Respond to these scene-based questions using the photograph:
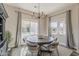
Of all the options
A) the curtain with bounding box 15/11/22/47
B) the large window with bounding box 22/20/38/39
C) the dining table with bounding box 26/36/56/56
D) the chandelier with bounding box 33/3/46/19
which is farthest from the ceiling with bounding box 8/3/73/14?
the dining table with bounding box 26/36/56/56

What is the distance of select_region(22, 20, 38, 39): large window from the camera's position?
6.54 ft

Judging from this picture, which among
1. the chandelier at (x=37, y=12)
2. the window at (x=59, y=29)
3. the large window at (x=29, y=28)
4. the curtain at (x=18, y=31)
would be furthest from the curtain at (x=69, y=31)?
the curtain at (x=18, y=31)

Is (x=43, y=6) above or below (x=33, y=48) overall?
above

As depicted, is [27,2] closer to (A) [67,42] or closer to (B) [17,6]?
(B) [17,6]

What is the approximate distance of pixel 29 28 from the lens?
203 cm

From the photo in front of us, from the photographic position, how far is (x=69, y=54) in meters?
1.95

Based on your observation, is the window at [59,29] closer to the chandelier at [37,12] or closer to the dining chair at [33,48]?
the chandelier at [37,12]

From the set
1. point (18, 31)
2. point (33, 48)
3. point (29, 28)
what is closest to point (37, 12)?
point (29, 28)

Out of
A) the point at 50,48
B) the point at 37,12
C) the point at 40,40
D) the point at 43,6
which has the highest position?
the point at 43,6

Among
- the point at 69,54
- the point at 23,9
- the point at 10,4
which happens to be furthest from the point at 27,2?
the point at 69,54

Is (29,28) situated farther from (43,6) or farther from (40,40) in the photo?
(43,6)

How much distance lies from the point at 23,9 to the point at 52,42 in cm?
81

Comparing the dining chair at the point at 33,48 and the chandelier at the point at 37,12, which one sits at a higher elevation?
the chandelier at the point at 37,12

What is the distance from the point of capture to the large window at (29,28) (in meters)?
1.99
